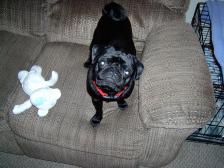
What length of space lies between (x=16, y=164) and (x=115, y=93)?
899 mm

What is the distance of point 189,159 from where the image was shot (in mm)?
1731

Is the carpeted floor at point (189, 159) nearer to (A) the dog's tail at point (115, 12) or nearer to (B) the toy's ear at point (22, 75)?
(B) the toy's ear at point (22, 75)

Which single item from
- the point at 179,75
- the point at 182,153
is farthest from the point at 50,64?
the point at 182,153

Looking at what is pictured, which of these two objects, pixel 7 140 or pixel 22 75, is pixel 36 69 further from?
pixel 7 140

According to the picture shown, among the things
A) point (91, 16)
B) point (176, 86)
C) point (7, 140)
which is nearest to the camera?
point (176, 86)

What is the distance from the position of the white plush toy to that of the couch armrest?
0.49m

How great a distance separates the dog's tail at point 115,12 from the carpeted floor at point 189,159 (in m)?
1.02

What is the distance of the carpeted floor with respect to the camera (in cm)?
168

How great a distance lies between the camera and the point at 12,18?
5.79ft

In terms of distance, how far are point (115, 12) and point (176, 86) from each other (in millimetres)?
647

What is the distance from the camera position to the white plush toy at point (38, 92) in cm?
130

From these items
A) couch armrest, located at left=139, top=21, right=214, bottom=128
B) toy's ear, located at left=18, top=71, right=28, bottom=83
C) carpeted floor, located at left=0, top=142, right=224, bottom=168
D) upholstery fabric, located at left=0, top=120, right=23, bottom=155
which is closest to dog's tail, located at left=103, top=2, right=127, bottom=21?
couch armrest, located at left=139, top=21, right=214, bottom=128

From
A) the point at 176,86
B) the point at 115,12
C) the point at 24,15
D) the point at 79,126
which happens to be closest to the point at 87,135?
the point at 79,126

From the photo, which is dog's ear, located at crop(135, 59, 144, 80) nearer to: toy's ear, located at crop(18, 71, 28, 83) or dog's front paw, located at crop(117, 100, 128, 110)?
dog's front paw, located at crop(117, 100, 128, 110)
